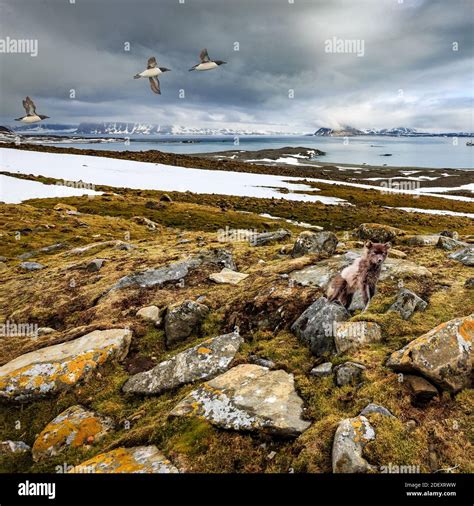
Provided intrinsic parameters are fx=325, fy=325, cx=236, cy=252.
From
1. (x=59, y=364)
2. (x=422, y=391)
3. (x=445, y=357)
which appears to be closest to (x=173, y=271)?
(x=59, y=364)

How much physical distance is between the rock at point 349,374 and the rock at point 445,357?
90cm

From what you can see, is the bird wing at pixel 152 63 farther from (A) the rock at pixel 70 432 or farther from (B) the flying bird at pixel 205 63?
(A) the rock at pixel 70 432

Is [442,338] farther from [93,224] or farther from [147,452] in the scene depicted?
[93,224]

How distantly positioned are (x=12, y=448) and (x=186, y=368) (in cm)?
429

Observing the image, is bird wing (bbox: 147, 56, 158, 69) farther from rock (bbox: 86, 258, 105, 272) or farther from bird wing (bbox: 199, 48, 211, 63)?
rock (bbox: 86, 258, 105, 272)

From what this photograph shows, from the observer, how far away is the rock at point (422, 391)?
6785 millimetres

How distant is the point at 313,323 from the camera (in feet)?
31.8

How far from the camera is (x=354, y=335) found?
29.0 ft

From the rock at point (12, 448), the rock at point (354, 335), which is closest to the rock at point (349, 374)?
the rock at point (354, 335)

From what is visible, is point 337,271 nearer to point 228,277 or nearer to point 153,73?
point 228,277

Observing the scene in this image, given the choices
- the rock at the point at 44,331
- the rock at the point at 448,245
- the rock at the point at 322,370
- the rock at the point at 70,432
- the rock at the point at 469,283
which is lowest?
the rock at the point at 70,432

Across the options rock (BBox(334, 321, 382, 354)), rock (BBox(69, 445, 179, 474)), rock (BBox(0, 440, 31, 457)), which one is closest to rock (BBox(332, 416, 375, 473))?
rock (BBox(334, 321, 382, 354))
